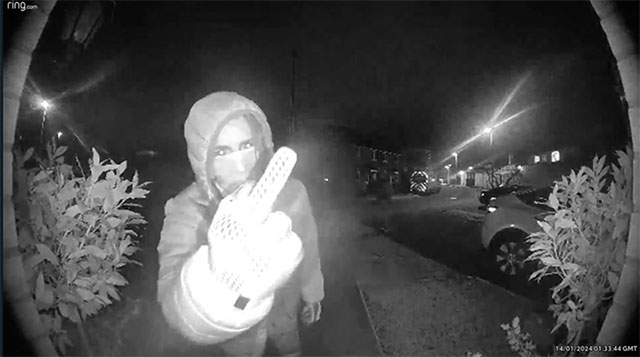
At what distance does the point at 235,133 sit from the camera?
1859mm

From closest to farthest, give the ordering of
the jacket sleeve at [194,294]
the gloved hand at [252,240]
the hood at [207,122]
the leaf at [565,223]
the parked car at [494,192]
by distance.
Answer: the gloved hand at [252,240]
the jacket sleeve at [194,294]
the hood at [207,122]
the leaf at [565,223]
the parked car at [494,192]

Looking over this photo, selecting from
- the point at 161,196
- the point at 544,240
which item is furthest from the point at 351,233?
the point at 161,196

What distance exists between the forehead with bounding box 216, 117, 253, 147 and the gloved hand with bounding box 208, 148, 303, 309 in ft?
1.22

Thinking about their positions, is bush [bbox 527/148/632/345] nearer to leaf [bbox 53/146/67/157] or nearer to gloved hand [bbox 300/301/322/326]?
gloved hand [bbox 300/301/322/326]

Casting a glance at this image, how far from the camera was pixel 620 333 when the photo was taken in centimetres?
189

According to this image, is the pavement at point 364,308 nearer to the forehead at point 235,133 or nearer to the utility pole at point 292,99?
the forehead at point 235,133

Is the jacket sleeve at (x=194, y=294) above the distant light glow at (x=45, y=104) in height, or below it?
below

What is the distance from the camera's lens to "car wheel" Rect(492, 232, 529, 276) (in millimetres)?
3389

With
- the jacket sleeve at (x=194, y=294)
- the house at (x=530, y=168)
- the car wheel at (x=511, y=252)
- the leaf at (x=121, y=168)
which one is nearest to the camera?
the jacket sleeve at (x=194, y=294)

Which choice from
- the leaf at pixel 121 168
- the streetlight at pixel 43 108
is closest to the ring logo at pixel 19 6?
the streetlight at pixel 43 108

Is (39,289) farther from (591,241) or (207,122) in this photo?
(591,241)

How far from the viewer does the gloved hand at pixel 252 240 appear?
4.96 feet

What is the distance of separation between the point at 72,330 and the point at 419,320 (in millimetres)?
2950

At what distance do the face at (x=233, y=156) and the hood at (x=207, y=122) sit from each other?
0.15ft
